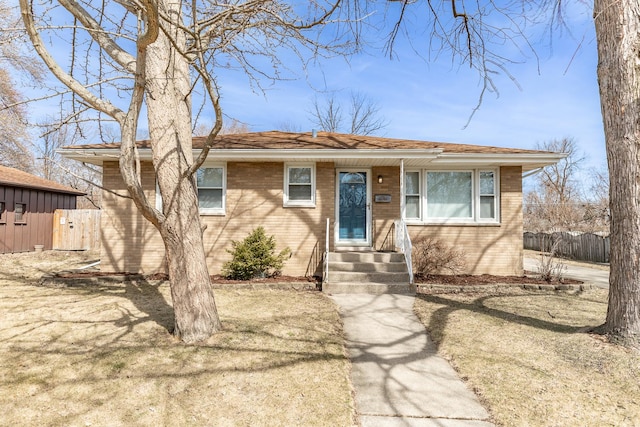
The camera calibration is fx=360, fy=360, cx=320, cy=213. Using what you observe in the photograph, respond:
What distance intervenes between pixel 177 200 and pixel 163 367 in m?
1.95

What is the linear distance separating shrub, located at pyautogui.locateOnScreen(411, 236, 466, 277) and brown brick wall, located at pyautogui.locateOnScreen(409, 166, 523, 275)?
9.3 inches

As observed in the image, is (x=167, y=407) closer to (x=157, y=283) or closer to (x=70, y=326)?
(x=70, y=326)

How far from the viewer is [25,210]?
682 inches

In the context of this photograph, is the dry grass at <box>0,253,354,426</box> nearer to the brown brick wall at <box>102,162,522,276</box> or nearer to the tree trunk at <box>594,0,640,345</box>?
the brown brick wall at <box>102,162,522,276</box>

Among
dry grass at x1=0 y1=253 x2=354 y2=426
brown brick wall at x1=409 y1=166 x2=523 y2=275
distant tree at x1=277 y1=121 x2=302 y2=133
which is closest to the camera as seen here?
dry grass at x1=0 y1=253 x2=354 y2=426

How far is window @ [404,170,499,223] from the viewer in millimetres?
9602

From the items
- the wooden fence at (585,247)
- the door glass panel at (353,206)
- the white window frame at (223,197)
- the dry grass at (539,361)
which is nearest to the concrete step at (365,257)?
the door glass panel at (353,206)

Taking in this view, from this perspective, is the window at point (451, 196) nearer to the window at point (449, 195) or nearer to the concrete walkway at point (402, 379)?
the window at point (449, 195)

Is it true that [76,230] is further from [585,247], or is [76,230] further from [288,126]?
[585,247]

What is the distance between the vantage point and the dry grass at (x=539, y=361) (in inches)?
124

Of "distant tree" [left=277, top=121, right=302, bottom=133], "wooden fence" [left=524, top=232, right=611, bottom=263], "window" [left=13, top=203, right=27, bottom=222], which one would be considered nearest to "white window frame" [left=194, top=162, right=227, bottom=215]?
"window" [left=13, top=203, right=27, bottom=222]

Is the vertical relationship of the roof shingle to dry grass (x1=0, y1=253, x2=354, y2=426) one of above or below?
above

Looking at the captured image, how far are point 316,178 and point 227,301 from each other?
13.1 ft

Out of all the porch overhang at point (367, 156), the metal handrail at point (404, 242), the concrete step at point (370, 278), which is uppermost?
the porch overhang at point (367, 156)
